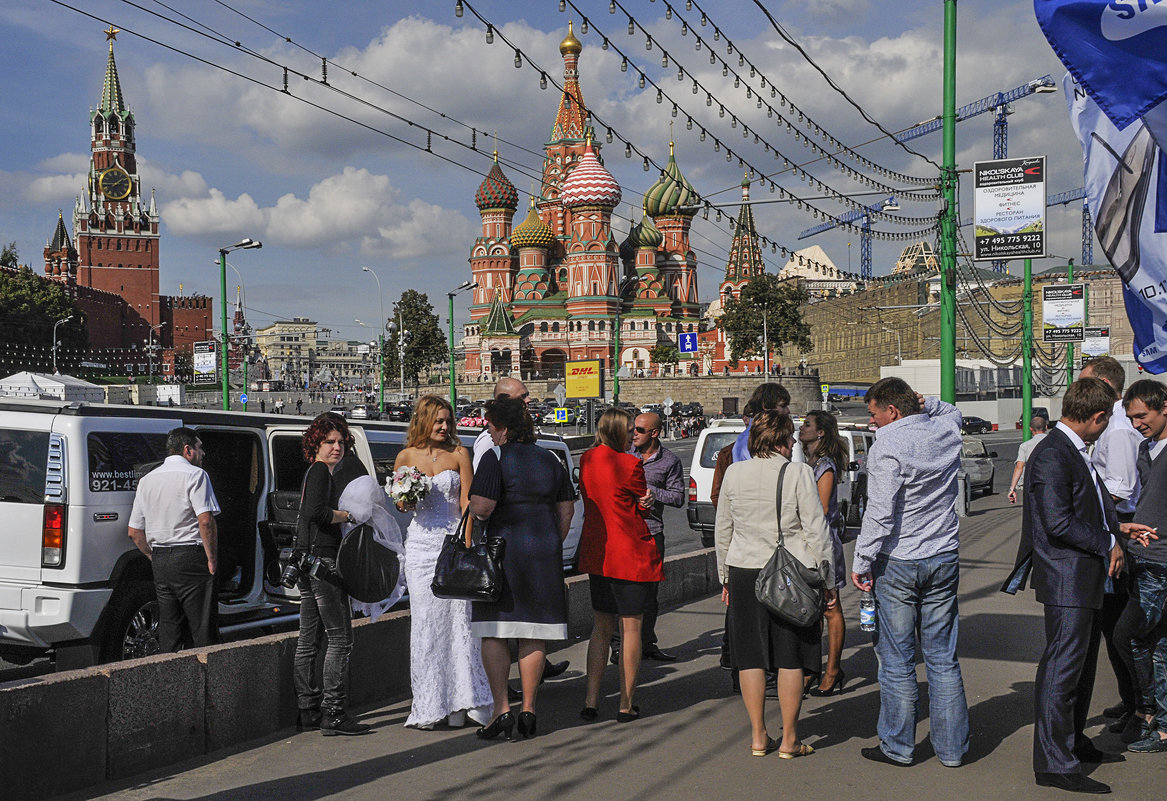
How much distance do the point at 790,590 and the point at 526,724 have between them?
158 cm

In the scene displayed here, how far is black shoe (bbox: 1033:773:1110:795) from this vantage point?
4.91 m

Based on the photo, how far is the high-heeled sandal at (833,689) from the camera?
22.7 feet

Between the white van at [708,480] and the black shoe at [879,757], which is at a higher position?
the white van at [708,480]

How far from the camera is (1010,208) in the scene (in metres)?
12.6

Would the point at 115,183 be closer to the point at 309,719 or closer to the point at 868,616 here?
the point at 309,719

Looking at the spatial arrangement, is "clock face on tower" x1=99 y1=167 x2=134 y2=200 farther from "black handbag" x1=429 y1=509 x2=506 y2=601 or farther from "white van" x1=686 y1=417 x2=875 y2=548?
"black handbag" x1=429 y1=509 x2=506 y2=601

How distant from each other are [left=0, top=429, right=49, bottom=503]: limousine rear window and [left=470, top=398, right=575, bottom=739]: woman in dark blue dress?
2.79m

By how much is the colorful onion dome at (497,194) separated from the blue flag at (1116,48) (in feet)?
330

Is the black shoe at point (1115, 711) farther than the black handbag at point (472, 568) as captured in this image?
Yes

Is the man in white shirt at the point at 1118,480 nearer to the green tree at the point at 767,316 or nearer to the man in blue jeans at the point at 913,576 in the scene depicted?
the man in blue jeans at the point at 913,576

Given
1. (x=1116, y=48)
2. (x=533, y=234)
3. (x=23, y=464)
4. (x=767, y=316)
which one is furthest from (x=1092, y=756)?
(x=533, y=234)

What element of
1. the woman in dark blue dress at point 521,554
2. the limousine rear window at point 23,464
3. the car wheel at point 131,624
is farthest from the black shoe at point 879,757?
the limousine rear window at point 23,464

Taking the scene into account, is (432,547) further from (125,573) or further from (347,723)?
(125,573)

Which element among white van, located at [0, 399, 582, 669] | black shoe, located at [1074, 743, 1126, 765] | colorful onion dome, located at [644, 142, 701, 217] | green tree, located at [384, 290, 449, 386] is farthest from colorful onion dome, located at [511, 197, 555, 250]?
black shoe, located at [1074, 743, 1126, 765]
